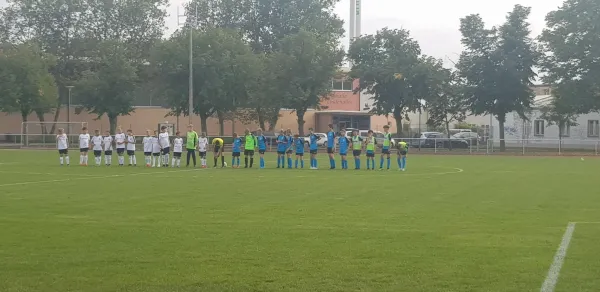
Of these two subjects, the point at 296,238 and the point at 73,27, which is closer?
the point at 296,238

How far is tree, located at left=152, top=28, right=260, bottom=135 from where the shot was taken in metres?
58.4

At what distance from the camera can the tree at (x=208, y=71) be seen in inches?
2299

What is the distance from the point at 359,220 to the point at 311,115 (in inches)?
2722

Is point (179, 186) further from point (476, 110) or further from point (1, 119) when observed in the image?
point (1, 119)

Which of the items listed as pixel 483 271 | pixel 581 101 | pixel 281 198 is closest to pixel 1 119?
pixel 581 101

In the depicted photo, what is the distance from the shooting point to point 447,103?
197 ft

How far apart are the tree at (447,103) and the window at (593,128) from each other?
12.6 m

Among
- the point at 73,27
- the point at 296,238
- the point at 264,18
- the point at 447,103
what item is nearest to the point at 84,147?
the point at 296,238

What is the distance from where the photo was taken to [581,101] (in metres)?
54.4

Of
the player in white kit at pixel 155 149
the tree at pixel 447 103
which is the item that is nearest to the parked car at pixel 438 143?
the tree at pixel 447 103

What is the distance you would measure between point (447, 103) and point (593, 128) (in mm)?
14566

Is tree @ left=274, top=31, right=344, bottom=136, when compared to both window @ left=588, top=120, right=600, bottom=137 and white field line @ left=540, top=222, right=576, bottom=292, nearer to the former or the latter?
window @ left=588, top=120, right=600, bottom=137

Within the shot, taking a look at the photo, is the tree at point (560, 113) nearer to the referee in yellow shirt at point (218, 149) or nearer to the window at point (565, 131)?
the window at point (565, 131)

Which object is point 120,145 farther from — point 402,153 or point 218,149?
point 402,153
